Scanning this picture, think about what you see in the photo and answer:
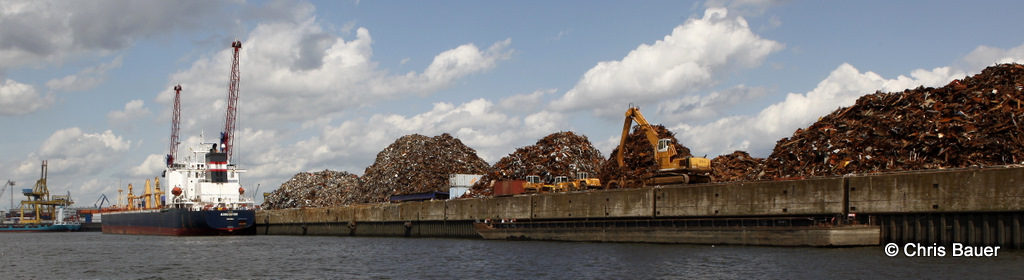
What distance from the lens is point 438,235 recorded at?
64.2m

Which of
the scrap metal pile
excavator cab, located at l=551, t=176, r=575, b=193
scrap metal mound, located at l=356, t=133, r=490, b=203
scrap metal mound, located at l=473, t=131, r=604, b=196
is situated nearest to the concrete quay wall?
excavator cab, located at l=551, t=176, r=575, b=193

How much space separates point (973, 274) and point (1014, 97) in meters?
16.7

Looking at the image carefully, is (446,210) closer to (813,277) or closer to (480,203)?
(480,203)

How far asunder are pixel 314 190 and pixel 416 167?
21.9 meters

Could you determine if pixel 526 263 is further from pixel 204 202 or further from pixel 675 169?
pixel 204 202

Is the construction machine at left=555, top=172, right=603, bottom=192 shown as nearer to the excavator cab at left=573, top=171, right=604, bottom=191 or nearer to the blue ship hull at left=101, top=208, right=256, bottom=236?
the excavator cab at left=573, top=171, right=604, bottom=191

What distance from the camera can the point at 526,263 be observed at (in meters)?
35.2

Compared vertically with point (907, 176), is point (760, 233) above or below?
below

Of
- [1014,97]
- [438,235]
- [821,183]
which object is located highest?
[1014,97]

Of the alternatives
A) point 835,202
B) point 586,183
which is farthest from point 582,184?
point 835,202

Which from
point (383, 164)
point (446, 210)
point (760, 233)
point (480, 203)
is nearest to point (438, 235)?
point (446, 210)

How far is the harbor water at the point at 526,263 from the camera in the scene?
27.6 meters

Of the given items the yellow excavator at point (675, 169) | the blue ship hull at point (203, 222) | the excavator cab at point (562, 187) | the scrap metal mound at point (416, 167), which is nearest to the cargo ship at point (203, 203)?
the blue ship hull at point (203, 222)

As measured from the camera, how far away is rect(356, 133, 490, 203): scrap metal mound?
8094cm
